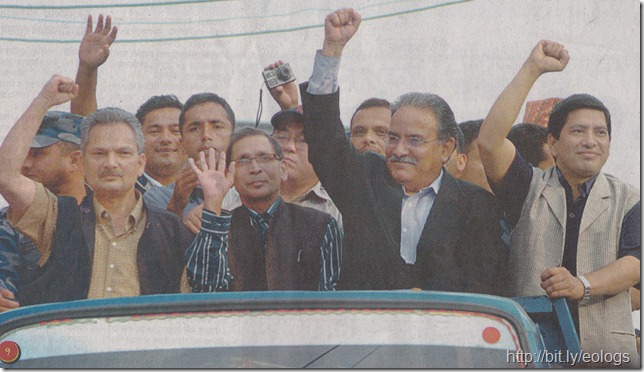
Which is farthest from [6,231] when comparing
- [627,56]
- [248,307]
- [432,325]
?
[627,56]

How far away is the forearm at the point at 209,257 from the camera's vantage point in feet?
16.3

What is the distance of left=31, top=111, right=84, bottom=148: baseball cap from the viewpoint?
5.08 metres

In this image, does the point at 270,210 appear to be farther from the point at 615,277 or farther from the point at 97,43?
the point at 615,277

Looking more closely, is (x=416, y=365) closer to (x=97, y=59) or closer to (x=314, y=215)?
(x=314, y=215)

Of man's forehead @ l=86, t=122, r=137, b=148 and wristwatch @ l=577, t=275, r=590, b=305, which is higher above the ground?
man's forehead @ l=86, t=122, r=137, b=148

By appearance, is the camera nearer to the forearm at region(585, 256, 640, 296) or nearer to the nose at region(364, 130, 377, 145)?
the nose at region(364, 130, 377, 145)

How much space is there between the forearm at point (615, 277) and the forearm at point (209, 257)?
192 cm

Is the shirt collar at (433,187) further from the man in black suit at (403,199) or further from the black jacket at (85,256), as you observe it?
the black jacket at (85,256)

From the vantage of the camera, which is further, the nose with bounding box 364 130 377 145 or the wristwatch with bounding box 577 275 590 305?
the nose with bounding box 364 130 377 145

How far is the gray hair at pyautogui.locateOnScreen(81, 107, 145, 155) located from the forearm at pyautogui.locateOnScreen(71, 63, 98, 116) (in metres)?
0.04

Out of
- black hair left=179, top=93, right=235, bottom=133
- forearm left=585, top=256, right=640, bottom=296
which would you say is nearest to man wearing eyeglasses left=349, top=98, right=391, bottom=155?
black hair left=179, top=93, right=235, bottom=133

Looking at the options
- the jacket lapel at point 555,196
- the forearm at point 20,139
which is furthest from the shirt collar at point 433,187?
the forearm at point 20,139

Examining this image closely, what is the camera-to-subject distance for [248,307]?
477 centimetres

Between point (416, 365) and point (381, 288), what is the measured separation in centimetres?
48
